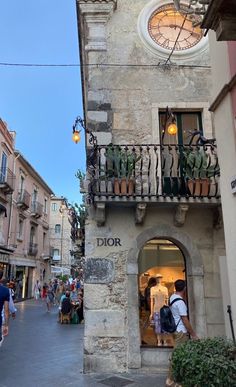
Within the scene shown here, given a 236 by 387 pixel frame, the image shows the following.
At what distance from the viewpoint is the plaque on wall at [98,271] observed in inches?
258

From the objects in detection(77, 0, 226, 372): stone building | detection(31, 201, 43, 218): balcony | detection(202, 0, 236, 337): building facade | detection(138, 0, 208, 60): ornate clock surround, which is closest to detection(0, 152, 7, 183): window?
detection(31, 201, 43, 218): balcony

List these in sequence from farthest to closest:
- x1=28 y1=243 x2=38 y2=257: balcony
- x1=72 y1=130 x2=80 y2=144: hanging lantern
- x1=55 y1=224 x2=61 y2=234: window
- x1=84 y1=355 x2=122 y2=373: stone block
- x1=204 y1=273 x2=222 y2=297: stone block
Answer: x1=55 y1=224 x2=61 y2=234: window
x1=28 y1=243 x2=38 y2=257: balcony
x1=72 y1=130 x2=80 y2=144: hanging lantern
x1=204 y1=273 x2=222 y2=297: stone block
x1=84 y1=355 x2=122 y2=373: stone block

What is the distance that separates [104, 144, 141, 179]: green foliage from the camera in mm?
6551

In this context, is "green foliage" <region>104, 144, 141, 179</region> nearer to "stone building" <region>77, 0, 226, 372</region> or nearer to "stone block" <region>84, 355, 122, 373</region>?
"stone building" <region>77, 0, 226, 372</region>

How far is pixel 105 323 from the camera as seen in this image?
636cm

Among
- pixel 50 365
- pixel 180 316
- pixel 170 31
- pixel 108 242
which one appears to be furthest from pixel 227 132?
pixel 50 365

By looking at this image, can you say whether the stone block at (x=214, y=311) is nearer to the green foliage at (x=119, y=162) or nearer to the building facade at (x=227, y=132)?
the building facade at (x=227, y=132)

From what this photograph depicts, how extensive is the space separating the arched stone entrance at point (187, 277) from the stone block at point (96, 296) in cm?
45

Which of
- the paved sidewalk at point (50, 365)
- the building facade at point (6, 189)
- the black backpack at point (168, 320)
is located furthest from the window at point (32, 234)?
the black backpack at point (168, 320)

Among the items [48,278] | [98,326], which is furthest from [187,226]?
[48,278]

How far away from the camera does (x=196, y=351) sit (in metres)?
3.87

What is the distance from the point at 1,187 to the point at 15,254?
18.2 feet

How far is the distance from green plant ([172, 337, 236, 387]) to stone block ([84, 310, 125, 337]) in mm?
2410

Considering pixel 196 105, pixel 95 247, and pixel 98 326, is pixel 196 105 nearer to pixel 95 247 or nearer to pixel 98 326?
pixel 95 247
